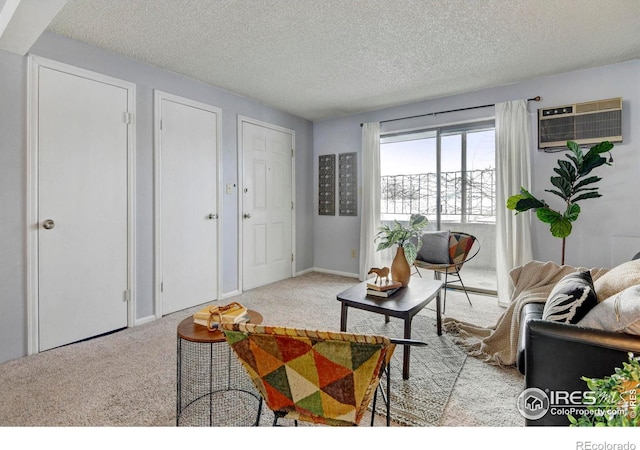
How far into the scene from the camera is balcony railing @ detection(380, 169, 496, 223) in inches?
156

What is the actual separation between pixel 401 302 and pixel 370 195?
8.16ft

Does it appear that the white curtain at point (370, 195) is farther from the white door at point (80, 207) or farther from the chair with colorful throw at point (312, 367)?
the chair with colorful throw at point (312, 367)

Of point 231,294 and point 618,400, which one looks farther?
point 231,294

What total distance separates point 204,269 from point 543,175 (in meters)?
3.72

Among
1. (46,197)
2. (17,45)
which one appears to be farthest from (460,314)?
(17,45)

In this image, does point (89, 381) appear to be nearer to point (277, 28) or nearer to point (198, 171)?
point (198, 171)

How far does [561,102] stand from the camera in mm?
3373

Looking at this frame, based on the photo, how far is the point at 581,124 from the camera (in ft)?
10.7

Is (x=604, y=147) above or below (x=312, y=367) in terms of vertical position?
above

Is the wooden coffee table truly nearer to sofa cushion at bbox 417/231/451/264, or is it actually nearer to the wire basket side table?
the wire basket side table

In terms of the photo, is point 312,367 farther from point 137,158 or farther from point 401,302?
point 137,158

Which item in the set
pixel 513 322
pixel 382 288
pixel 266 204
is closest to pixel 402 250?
pixel 382 288

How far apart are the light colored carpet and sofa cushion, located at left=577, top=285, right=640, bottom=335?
0.69 metres

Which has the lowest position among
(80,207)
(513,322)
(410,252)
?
(513,322)
